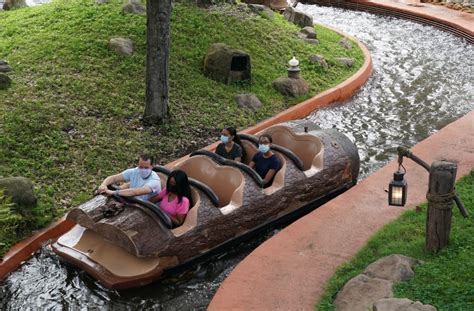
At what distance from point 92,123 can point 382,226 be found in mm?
4783

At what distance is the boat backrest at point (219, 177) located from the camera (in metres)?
7.99

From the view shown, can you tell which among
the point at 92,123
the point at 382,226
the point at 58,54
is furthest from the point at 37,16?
the point at 382,226

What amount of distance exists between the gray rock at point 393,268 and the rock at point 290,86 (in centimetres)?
627

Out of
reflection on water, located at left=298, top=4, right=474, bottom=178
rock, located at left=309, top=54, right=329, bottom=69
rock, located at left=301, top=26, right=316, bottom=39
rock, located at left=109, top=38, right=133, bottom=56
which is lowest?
reflection on water, located at left=298, top=4, right=474, bottom=178

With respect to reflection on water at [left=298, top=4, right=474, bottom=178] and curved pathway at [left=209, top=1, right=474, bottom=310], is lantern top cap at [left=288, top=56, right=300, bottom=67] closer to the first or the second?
reflection on water at [left=298, top=4, right=474, bottom=178]

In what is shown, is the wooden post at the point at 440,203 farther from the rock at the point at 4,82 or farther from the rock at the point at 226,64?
the rock at the point at 4,82

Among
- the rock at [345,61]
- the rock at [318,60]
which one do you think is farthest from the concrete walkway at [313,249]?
the rock at [345,61]

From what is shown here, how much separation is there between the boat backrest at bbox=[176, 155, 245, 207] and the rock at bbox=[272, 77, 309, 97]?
14.9 feet

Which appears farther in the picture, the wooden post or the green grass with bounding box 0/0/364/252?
→ the green grass with bounding box 0/0/364/252

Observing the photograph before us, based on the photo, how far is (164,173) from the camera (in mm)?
8117

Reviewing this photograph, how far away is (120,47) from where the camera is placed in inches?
483

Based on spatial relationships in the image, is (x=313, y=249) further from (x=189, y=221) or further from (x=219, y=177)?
(x=219, y=177)

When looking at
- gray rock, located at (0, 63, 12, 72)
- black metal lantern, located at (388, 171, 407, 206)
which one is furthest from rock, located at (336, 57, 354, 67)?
black metal lantern, located at (388, 171, 407, 206)

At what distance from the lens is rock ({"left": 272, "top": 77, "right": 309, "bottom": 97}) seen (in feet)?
41.4
